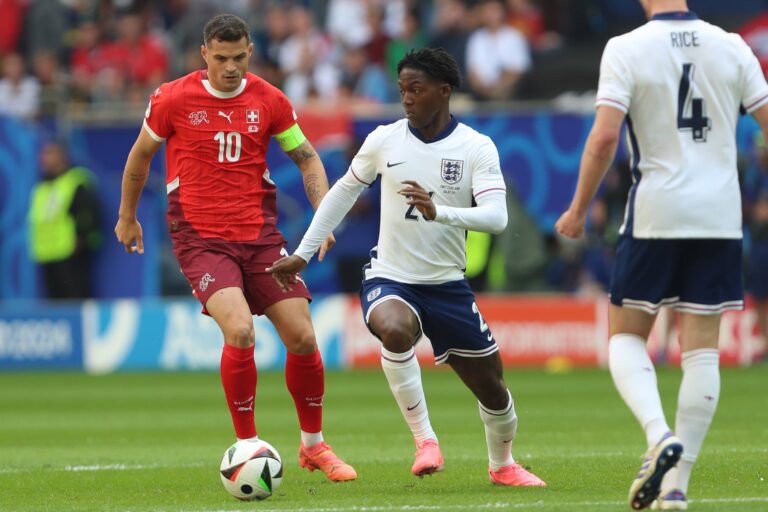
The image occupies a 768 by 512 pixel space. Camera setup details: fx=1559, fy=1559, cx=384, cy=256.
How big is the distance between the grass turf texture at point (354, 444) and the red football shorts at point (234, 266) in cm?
107

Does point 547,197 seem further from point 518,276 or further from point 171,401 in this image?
point 171,401

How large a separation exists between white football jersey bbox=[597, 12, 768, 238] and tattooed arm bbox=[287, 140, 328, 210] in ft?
8.46

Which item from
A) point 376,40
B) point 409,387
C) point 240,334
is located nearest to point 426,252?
point 409,387

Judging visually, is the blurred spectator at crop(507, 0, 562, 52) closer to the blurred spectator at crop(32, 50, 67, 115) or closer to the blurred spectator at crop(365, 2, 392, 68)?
the blurred spectator at crop(365, 2, 392, 68)

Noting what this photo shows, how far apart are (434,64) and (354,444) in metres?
3.90

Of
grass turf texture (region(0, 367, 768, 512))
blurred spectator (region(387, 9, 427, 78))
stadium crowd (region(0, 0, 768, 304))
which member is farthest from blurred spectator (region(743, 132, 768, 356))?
blurred spectator (region(387, 9, 427, 78))

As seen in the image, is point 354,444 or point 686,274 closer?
point 686,274

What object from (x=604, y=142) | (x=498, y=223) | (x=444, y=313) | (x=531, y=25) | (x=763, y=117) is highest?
(x=531, y=25)

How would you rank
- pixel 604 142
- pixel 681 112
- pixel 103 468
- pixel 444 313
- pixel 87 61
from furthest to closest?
pixel 87 61 < pixel 103 468 < pixel 444 313 < pixel 681 112 < pixel 604 142

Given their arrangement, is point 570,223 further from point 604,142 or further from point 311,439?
point 311,439

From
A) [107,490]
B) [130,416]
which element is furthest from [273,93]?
[130,416]

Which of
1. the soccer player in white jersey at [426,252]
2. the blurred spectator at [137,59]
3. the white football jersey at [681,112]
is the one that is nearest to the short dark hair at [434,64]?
the soccer player in white jersey at [426,252]

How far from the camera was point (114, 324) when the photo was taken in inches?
795

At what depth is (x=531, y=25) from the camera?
71.2ft
